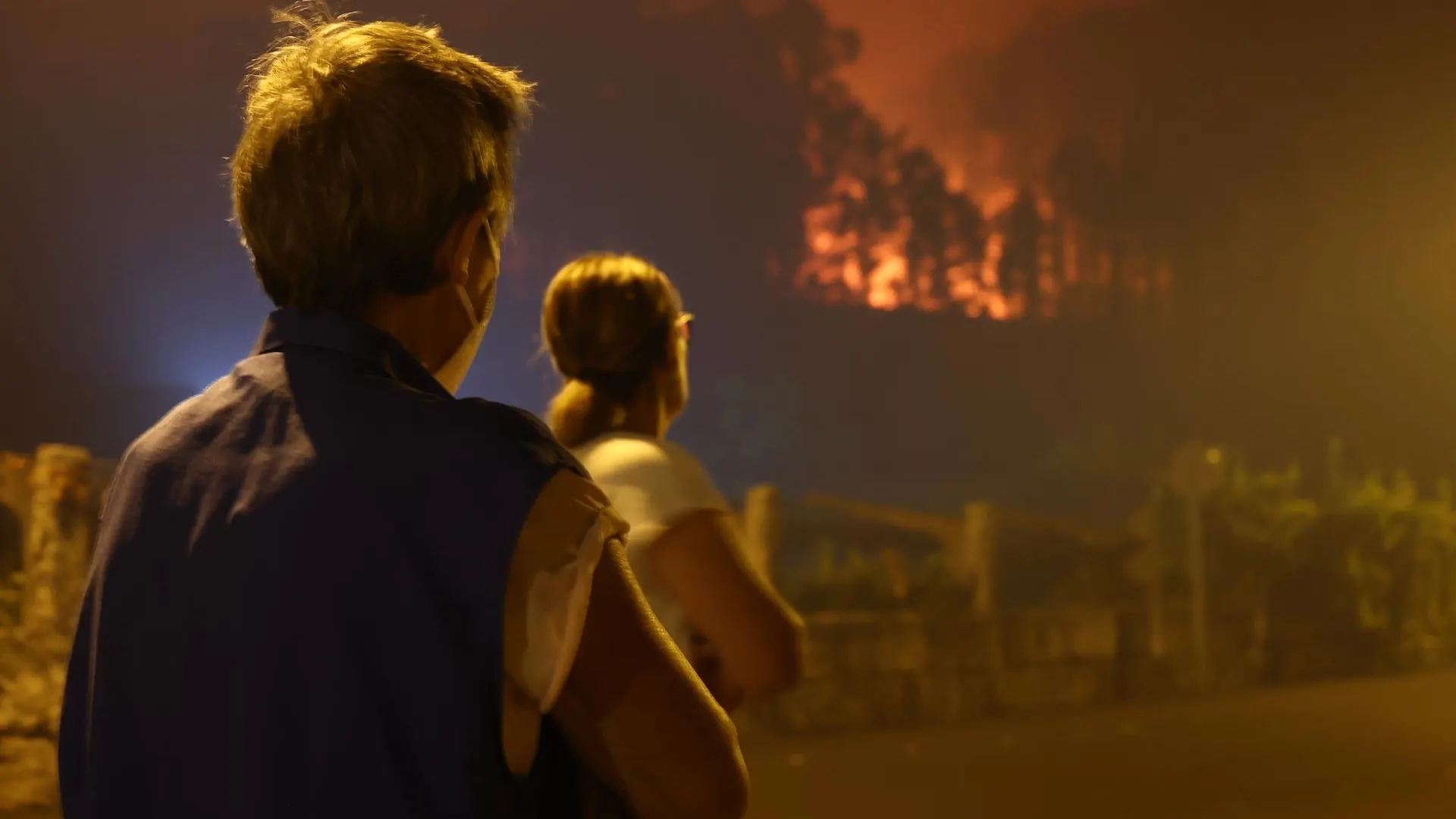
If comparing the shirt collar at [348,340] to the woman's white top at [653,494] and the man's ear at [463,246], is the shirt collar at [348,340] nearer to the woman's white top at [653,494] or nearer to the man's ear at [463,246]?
the man's ear at [463,246]

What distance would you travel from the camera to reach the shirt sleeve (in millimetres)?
729

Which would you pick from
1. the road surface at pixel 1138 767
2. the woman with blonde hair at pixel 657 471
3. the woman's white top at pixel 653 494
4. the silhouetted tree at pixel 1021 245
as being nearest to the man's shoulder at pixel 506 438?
the woman with blonde hair at pixel 657 471

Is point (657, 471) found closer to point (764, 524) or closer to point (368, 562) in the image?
point (368, 562)

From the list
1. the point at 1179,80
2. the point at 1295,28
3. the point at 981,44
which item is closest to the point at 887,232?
the point at 981,44

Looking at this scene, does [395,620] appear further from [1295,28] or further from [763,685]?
[1295,28]

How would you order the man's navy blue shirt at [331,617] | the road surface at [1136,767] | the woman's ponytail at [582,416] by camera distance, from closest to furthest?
the man's navy blue shirt at [331,617], the woman's ponytail at [582,416], the road surface at [1136,767]

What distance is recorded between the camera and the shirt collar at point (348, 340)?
803 millimetres

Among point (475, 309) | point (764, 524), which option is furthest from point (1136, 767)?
point (475, 309)

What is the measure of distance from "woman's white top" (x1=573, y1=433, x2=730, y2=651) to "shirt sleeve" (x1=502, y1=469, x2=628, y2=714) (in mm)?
684

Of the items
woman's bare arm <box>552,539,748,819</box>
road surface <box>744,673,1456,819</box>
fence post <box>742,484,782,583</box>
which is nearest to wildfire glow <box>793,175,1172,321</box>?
fence post <box>742,484,782,583</box>

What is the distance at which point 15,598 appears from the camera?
482 cm

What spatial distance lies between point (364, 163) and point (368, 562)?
23cm

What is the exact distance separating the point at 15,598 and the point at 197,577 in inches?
181

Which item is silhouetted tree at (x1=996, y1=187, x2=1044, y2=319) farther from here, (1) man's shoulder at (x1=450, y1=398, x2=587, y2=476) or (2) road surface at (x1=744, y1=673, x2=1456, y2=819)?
(1) man's shoulder at (x1=450, y1=398, x2=587, y2=476)
